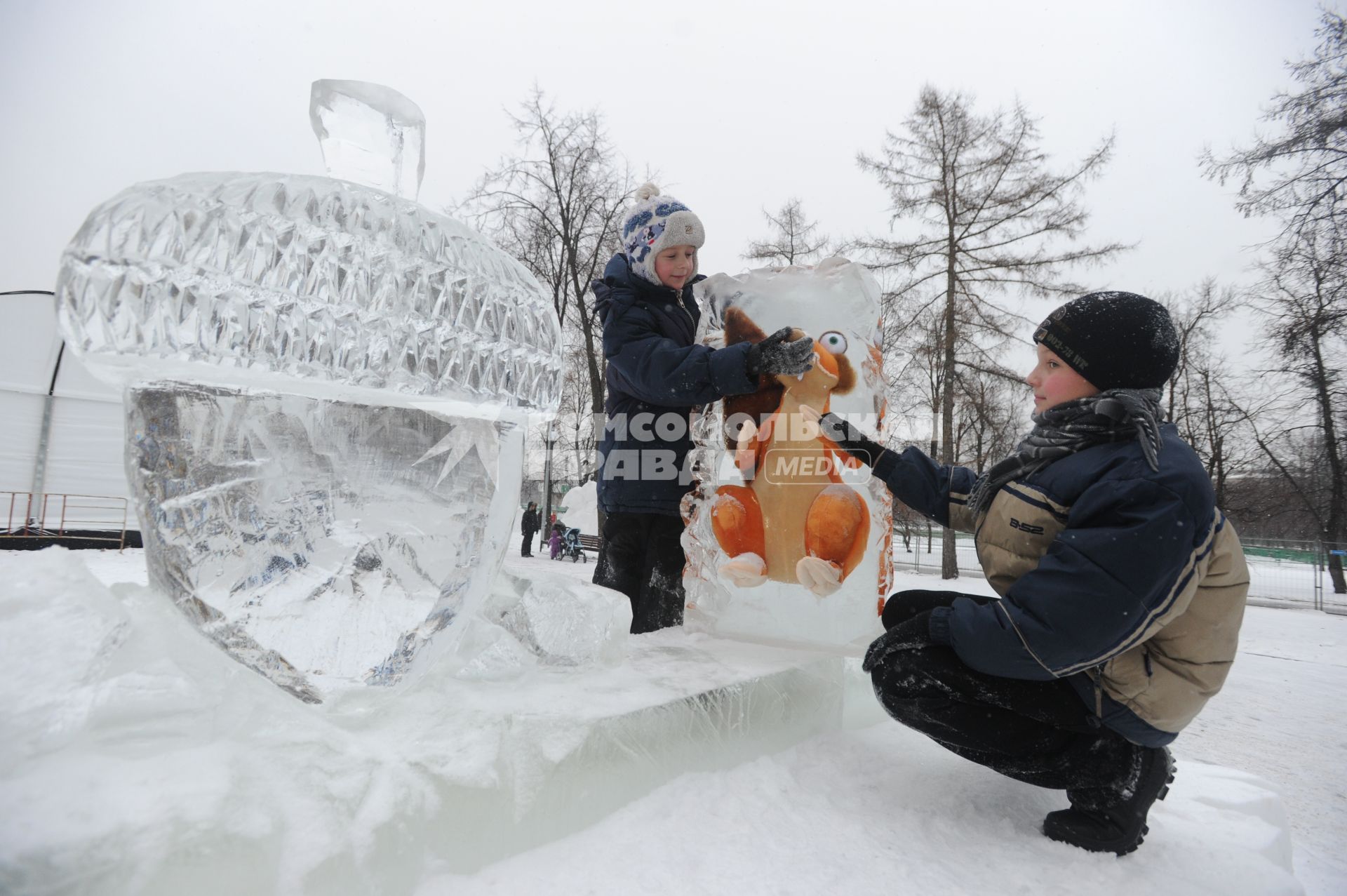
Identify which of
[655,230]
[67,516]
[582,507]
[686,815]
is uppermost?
[655,230]

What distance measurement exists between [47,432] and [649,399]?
11.8 meters

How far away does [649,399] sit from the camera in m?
2.29

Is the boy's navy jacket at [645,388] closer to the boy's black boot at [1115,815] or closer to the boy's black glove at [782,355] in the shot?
the boy's black glove at [782,355]

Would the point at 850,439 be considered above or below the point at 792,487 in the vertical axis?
above

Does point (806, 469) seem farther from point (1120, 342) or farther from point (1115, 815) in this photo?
point (1115, 815)

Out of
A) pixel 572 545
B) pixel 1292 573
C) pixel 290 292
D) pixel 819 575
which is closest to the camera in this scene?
pixel 290 292

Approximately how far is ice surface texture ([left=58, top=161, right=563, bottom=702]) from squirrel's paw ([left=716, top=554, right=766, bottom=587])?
853 millimetres

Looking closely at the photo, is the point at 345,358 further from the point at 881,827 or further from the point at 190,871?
the point at 881,827

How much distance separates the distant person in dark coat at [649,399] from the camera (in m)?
2.25

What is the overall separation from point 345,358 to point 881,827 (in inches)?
53.3

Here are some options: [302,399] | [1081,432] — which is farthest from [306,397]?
[1081,432]

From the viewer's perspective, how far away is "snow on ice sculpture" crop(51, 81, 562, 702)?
1113 mm

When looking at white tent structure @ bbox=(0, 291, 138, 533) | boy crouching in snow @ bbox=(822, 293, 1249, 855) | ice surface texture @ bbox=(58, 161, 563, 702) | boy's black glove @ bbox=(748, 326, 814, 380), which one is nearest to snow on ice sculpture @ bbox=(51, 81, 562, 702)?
ice surface texture @ bbox=(58, 161, 563, 702)

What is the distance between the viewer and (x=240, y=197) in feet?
3.89
